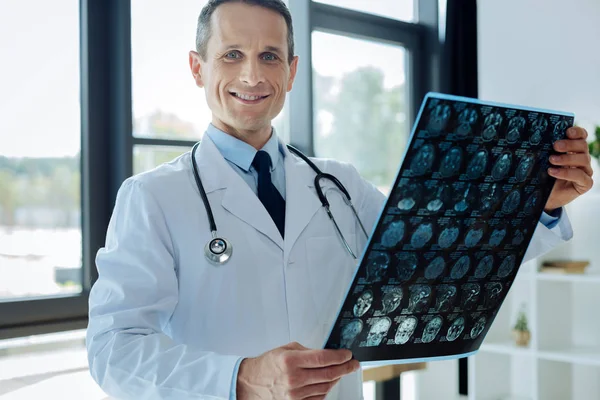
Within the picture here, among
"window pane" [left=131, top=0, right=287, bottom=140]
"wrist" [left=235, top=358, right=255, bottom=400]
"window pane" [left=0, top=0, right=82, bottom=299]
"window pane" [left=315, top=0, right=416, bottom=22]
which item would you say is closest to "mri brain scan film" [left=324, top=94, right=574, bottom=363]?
"wrist" [left=235, top=358, right=255, bottom=400]

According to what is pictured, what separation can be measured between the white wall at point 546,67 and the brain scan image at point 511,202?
2.12m

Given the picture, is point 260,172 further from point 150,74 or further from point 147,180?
point 150,74

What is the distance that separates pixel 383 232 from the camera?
0.75 metres

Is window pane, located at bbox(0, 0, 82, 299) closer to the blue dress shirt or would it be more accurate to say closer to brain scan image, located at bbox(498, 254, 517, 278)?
the blue dress shirt

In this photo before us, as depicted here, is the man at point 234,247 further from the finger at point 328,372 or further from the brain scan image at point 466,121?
the brain scan image at point 466,121

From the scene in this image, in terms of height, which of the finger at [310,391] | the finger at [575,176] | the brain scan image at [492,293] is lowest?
the finger at [310,391]

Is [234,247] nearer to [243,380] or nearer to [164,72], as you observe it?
[243,380]

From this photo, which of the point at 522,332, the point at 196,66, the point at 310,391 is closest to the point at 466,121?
the point at 310,391

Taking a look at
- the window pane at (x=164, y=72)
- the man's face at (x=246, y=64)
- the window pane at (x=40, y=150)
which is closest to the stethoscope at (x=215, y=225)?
the man's face at (x=246, y=64)

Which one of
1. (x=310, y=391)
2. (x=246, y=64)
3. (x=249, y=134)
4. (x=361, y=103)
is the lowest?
(x=310, y=391)

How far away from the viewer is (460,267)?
2.83 ft

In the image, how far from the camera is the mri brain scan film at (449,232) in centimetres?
74

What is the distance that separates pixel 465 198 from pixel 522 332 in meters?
2.41

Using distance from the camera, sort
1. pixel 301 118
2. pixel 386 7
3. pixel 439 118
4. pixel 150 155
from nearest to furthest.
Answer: pixel 439 118
pixel 150 155
pixel 301 118
pixel 386 7
